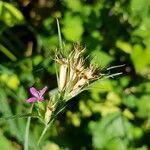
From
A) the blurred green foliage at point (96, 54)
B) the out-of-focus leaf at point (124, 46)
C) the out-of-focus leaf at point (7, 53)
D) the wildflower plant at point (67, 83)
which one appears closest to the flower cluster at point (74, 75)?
the wildflower plant at point (67, 83)

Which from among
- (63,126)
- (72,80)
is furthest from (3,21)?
(72,80)

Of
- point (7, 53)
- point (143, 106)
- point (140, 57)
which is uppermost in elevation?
point (7, 53)

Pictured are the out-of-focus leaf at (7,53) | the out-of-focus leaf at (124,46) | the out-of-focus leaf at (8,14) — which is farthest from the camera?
the out-of-focus leaf at (124,46)

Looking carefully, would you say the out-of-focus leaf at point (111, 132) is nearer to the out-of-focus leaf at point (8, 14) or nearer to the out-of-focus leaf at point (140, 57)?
Answer: the out-of-focus leaf at point (140, 57)

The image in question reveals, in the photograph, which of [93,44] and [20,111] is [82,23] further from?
[20,111]

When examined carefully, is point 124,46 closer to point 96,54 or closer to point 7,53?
point 96,54

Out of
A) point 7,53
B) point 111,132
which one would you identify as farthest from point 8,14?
point 111,132
